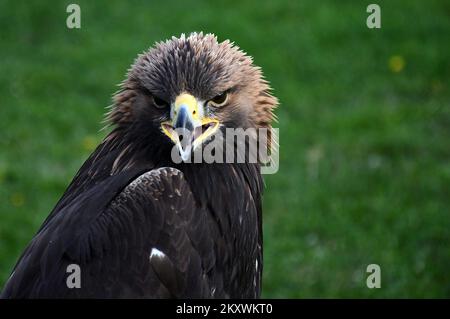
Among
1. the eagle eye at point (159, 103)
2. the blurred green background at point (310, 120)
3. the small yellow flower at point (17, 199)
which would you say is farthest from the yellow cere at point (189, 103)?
the small yellow flower at point (17, 199)

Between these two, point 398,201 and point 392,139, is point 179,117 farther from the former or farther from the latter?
point 392,139

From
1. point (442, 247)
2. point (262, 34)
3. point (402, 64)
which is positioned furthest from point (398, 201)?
point (262, 34)

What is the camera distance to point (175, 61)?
15.2 feet

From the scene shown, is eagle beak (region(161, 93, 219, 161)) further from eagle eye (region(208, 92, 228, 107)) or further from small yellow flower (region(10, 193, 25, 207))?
small yellow flower (region(10, 193, 25, 207))

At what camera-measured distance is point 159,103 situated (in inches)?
183

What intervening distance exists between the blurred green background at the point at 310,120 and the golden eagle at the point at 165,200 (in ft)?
8.34

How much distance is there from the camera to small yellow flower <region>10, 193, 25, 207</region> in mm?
8147

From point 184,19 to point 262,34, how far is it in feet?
3.36

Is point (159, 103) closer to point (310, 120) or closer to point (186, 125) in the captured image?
point (186, 125)

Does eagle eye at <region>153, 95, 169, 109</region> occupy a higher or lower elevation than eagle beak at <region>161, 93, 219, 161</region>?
higher

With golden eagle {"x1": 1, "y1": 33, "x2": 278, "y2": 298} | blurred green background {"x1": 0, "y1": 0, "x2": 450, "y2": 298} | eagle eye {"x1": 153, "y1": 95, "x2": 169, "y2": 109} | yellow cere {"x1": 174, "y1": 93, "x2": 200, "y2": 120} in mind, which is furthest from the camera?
blurred green background {"x1": 0, "y1": 0, "x2": 450, "y2": 298}

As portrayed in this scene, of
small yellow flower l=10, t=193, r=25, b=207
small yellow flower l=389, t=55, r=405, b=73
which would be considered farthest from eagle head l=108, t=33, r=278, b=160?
small yellow flower l=389, t=55, r=405, b=73

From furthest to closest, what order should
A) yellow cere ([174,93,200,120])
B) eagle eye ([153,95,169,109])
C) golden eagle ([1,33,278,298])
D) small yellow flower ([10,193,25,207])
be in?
1. small yellow flower ([10,193,25,207])
2. eagle eye ([153,95,169,109])
3. yellow cere ([174,93,200,120])
4. golden eagle ([1,33,278,298])

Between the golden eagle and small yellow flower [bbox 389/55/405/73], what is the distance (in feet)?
17.1
